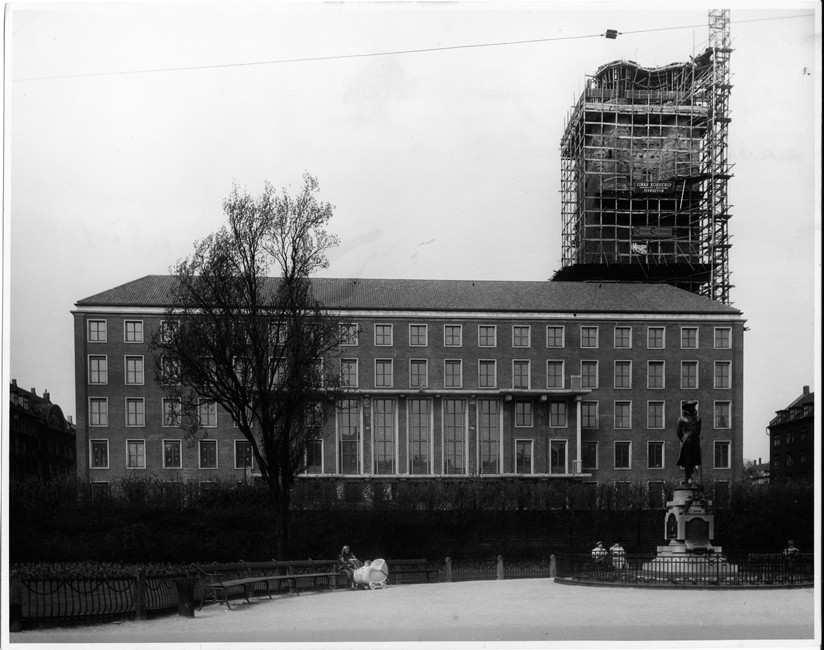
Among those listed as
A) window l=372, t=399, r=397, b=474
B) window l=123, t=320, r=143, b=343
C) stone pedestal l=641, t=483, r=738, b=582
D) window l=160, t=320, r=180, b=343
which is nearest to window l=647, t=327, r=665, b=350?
window l=372, t=399, r=397, b=474

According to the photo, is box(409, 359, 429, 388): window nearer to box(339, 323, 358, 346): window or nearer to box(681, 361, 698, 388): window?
box(339, 323, 358, 346): window

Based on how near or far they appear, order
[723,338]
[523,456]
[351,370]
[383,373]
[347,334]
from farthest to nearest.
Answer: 1. [723,338]
2. [383,373]
3. [523,456]
4. [351,370]
5. [347,334]

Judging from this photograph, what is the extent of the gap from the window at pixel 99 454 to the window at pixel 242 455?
8740 mm

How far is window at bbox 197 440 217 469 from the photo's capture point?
68.1 metres

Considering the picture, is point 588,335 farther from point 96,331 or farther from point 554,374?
point 96,331

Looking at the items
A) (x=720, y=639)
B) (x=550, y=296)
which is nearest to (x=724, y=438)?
(x=550, y=296)

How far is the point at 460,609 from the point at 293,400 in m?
16.6

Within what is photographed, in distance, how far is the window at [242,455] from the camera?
67875 millimetres

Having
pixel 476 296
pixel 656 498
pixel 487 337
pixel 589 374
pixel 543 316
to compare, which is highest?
pixel 476 296

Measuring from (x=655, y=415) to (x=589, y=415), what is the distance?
464cm

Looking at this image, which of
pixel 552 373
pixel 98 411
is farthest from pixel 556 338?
pixel 98 411

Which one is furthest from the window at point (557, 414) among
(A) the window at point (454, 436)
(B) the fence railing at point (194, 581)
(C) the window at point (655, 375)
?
(B) the fence railing at point (194, 581)

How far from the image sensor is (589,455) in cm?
7025

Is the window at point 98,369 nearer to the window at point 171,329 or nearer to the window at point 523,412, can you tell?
the window at point 523,412
